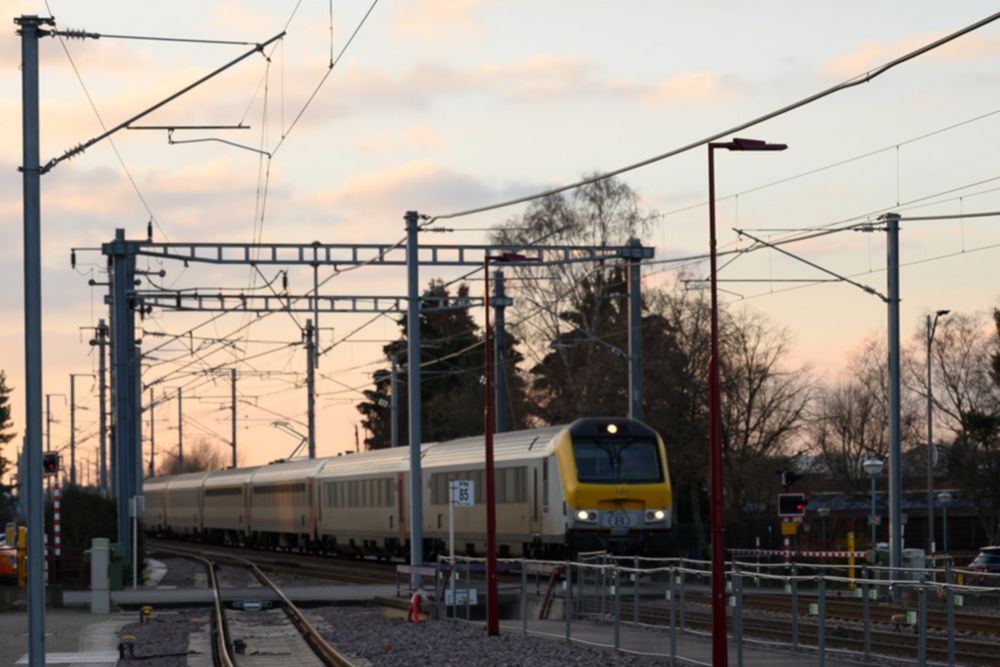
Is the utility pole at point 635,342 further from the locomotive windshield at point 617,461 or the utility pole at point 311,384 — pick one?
the utility pole at point 311,384

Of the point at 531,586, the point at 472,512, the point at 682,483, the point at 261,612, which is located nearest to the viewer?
the point at 531,586

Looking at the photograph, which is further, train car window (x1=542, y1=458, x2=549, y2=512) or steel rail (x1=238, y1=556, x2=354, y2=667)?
train car window (x1=542, y1=458, x2=549, y2=512)

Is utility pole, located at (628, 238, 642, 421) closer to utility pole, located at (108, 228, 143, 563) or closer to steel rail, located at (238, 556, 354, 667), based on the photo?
steel rail, located at (238, 556, 354, 667)

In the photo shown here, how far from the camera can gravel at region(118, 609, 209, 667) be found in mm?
25875

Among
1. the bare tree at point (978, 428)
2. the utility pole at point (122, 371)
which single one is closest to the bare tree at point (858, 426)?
the bare tree at point (978, 428)

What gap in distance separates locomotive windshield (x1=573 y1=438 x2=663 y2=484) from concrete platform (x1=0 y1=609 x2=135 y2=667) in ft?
32.4

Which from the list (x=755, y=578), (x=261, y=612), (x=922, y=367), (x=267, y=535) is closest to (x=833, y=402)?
(x=922, y=367)

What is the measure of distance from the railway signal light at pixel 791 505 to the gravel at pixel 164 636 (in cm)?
1176

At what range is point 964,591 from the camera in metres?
18.6

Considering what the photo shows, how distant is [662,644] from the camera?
83.0 ft

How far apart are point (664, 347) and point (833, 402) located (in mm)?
37156

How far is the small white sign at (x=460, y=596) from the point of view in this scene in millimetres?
32062

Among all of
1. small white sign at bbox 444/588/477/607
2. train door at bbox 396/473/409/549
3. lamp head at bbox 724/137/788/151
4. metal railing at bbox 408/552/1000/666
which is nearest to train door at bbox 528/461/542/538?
metal railing at bbox 408/552/1000/666

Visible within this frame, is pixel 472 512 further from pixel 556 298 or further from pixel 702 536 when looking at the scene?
pixel 556 298
